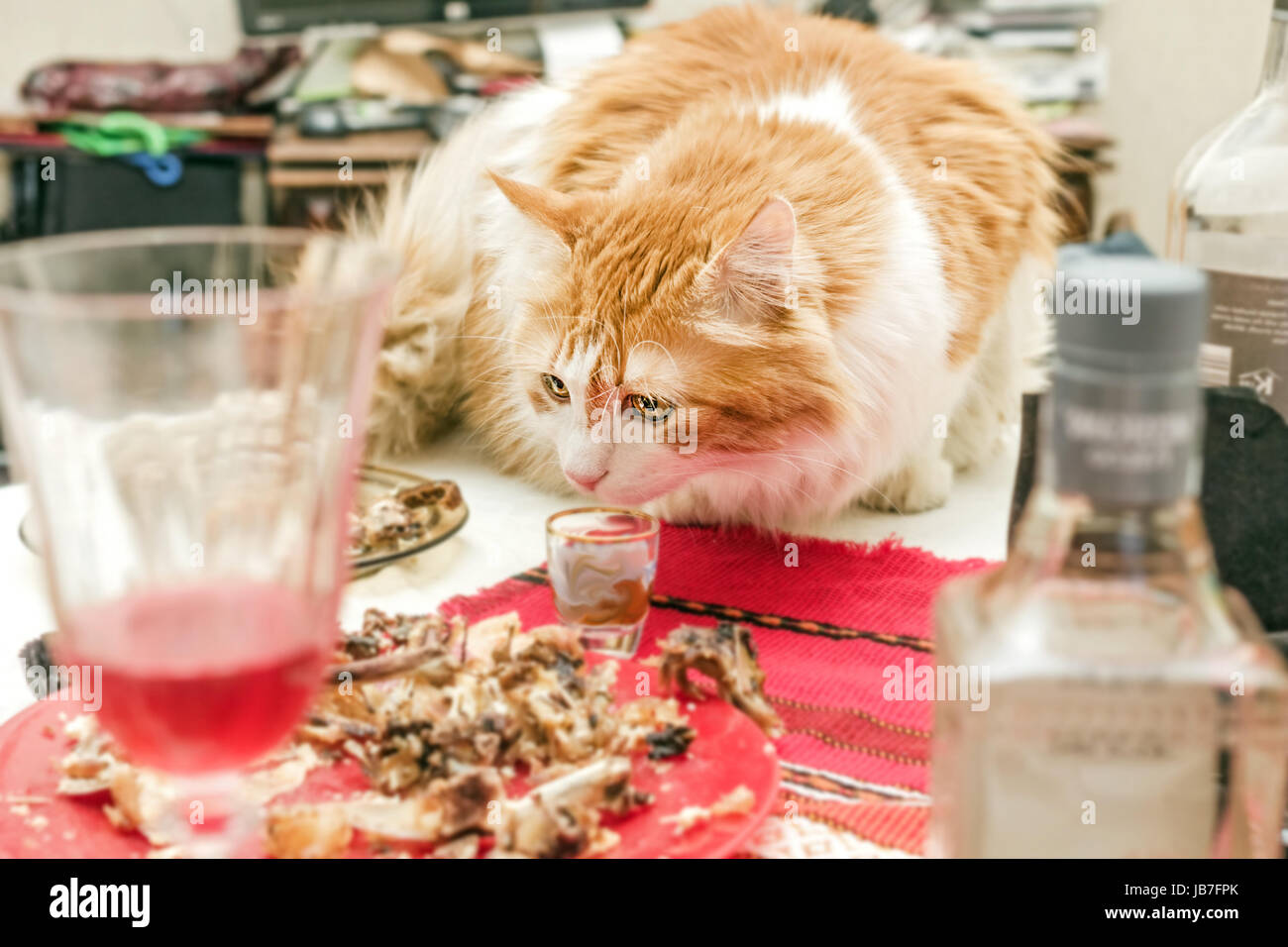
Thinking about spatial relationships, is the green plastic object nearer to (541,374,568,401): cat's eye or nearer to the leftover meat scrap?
(541,374,568,401): cat's eye

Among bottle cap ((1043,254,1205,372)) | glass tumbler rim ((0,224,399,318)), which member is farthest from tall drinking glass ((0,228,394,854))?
bottle cap ((1043,254,1205,372))

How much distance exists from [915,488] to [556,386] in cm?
45

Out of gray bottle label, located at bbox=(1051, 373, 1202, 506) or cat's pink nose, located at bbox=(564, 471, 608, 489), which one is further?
cat's pink nose, located at bbox=(564, 471, 608, 489)

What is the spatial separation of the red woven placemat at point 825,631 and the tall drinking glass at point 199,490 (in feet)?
1.14

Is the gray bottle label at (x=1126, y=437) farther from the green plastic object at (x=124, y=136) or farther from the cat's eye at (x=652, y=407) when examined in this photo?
the green plastic object at (x=124, y=136)

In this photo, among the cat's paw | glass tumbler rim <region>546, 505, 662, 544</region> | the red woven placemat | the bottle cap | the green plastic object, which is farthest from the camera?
the green plastic object

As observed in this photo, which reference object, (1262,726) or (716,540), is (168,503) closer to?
(1262,726)

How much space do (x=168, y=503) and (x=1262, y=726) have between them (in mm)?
472

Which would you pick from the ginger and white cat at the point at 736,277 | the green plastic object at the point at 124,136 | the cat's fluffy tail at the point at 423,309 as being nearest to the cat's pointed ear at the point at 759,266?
the ginger and white cat at the point at 736,277

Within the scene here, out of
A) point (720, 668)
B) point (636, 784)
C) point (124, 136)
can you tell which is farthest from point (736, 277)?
point (124, 136)

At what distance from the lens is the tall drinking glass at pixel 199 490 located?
468 millimetres

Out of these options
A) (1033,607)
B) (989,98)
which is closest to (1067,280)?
(1033,607)

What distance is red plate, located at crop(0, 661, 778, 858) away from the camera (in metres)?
0.62

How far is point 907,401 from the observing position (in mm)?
1206
